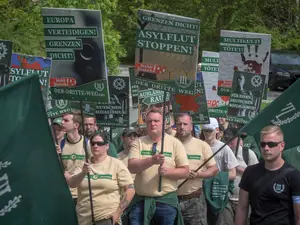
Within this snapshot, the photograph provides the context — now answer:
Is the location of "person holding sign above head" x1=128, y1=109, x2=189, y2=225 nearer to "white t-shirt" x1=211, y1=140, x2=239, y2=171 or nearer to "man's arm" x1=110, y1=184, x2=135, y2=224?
"man's arm" x1=110, y1=184, x2=135, y2=224

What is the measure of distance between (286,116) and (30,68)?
152 inches

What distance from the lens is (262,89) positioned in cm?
1099

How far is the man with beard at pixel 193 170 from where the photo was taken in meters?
8.68

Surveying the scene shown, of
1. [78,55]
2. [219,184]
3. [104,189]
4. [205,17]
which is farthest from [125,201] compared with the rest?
[205,17]

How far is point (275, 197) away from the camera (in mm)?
6180

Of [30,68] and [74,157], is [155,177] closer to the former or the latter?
[74,157]

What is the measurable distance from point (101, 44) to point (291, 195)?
9.08 feet

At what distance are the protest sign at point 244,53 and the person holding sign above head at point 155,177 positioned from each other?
368 centimetres

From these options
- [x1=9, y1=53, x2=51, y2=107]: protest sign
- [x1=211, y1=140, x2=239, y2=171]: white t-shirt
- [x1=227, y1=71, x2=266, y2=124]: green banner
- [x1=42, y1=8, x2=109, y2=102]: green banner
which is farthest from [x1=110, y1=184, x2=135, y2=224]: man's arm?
[x1=227, y1=71, x2=266, y2=124]: green banner

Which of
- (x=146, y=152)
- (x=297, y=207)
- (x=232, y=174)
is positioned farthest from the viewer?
(x=232, y=174)

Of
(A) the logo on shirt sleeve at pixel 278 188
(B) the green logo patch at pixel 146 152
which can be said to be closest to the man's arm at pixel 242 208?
(A) the logo on shirt sleeve at pixel 278 188

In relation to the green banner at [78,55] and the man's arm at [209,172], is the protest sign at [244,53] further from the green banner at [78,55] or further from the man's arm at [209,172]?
the green banner at [78,55]

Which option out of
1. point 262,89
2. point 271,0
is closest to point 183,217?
point 262,89

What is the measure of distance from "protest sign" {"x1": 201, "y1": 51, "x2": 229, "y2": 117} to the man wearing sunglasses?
6146 mm
